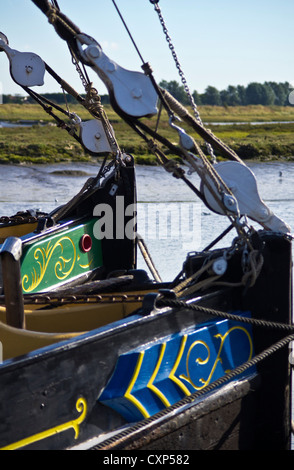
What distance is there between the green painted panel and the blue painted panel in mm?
1640

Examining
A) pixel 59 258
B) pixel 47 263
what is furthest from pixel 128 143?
pixel 47 263

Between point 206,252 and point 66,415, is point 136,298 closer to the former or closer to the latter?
point 206,252

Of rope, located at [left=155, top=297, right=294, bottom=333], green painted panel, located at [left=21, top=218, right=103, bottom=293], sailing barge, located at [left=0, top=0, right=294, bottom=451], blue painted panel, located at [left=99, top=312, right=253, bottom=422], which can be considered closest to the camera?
sailing barge, located at [left=0, top=0, right=294, bottom=451]

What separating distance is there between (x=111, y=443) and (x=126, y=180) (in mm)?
3285

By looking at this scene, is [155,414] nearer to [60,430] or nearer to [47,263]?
[60,430]

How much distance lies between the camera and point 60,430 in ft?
8.30

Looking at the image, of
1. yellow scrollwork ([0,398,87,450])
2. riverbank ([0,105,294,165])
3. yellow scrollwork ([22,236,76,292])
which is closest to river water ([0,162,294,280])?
riverbank ([0,105,294,165])

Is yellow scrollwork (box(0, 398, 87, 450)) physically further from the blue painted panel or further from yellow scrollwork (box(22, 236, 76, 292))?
yellow scrollwork (box(22, 236, 76, 292))

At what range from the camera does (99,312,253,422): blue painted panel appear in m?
2.74

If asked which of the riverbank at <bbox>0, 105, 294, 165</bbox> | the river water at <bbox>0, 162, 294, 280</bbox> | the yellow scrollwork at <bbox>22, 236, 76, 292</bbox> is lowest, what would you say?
the river water at <bbox>0, 162, 294, 280</bbox>

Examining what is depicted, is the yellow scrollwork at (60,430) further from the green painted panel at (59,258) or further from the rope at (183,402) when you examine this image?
the green painted panel at (59,258)

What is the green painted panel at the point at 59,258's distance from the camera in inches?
177

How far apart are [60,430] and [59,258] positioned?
2476 mm

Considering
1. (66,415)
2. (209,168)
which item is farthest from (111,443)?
(209,168)
